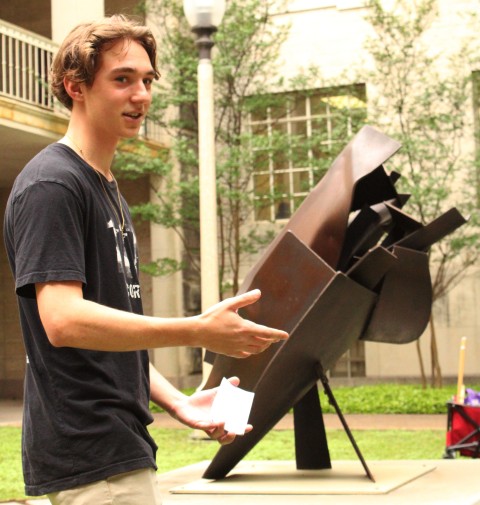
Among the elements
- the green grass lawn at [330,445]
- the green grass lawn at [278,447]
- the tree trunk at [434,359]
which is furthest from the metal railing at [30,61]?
the tree trunk at [434,359]

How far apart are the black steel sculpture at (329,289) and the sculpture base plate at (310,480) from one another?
130mm

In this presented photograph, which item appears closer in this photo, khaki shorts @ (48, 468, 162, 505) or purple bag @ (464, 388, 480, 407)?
khaki shorts @ (48, 468, 162, 505)

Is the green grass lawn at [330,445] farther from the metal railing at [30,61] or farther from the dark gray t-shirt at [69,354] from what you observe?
the dark gray t-shirt at [69,354]

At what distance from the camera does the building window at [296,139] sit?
16.5 m

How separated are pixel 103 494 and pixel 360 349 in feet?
53.8

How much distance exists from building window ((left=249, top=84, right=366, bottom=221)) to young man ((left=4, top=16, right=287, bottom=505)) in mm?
13584

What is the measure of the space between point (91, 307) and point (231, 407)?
625mm

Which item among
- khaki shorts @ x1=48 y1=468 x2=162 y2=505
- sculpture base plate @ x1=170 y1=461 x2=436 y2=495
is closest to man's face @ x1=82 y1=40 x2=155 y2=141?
khaki shorts @ x1=48 y1=468 x2=162 y2=505

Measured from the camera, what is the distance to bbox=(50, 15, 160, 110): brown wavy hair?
2.61 m

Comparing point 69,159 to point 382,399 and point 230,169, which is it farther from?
point 230,169

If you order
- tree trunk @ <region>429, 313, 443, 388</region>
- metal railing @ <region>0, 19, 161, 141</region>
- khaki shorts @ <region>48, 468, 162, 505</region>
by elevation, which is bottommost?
tree trunk @ <region>429, 313, 443, 388</region>

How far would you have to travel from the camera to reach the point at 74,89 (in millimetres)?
2670

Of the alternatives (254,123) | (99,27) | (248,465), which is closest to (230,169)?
(254,123)

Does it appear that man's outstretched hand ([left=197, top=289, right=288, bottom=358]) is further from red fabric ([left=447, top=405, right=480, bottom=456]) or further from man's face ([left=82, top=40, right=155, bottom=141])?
red fabric ([left=447, top=405, right=480, bottom=456])
